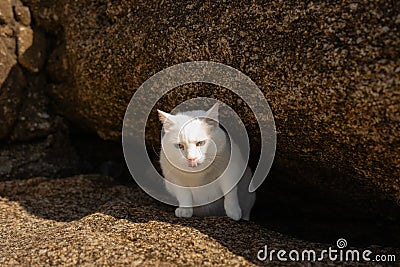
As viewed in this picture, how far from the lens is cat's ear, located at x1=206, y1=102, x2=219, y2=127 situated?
2350mm

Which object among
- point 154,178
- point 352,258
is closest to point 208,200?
point 154,178

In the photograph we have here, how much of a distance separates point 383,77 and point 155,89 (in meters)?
1.28

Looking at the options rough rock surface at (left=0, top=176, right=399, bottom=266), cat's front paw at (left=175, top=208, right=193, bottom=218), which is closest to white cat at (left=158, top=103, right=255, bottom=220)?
cat's front paw at (left=175, top=208, right=193, bottom=218)

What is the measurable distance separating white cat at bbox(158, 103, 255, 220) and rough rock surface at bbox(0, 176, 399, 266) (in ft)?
0.43

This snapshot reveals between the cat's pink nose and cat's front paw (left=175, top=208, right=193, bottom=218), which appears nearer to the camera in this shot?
the cat's pink nose

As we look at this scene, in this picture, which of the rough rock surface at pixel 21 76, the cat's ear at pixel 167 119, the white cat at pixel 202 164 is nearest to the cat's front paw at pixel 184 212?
the white cat at pixel 202 164

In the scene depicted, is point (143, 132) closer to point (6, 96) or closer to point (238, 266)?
point (6, 96)

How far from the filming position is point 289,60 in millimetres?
2111

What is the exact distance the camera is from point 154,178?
2.79 m

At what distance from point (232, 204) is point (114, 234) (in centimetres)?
69

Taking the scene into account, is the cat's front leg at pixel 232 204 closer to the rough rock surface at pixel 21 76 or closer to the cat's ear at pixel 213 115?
the cat's ear at pixel 213 115

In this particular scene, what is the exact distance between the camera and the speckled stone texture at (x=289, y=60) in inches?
75.3

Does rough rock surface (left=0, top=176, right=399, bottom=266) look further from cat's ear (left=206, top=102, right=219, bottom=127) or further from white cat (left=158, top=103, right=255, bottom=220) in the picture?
cat's ear (left=206, top=102, right=219, bottom=127)

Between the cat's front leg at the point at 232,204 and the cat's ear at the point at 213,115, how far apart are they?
403 millimetres
